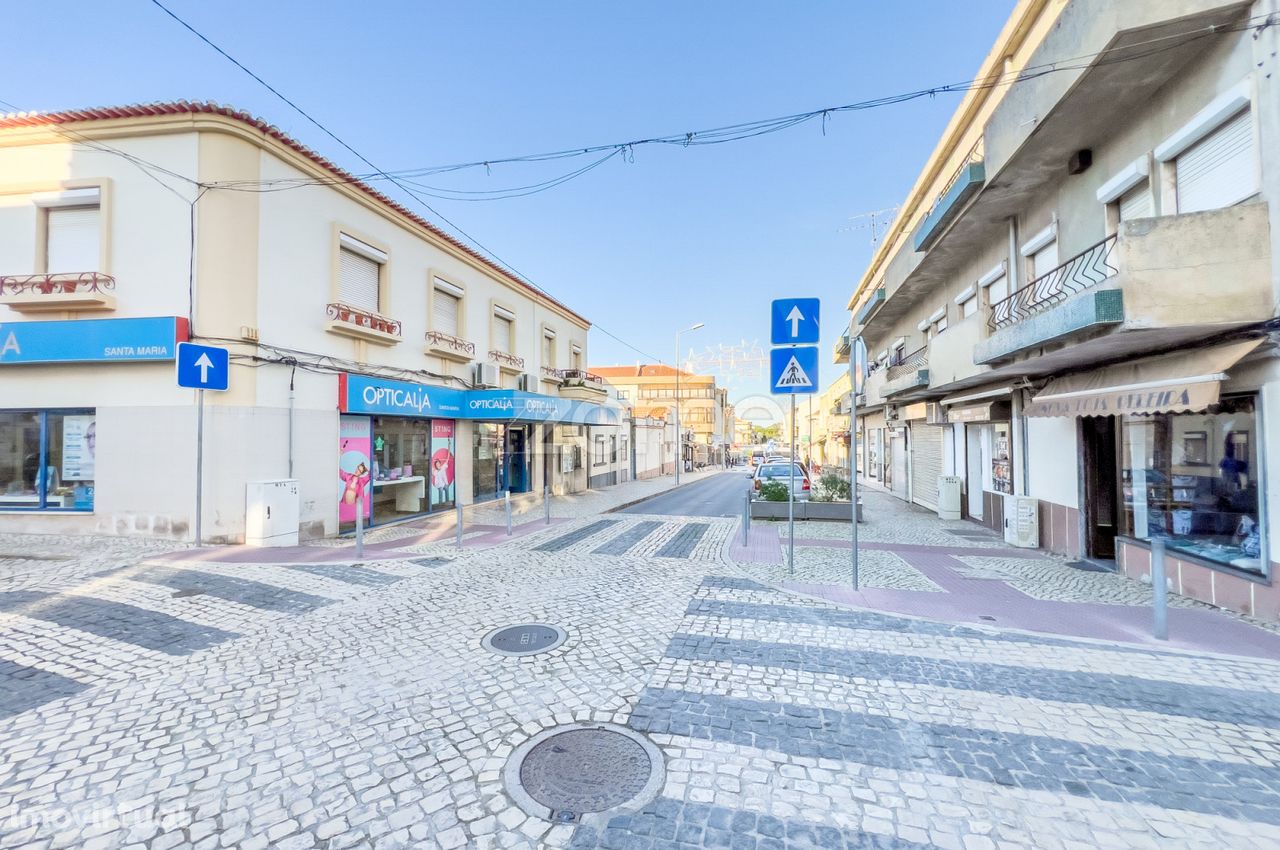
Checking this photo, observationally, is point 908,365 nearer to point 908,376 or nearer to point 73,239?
point 908,376

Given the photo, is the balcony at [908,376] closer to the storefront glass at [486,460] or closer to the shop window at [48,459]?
the storefront glass at [486,460]

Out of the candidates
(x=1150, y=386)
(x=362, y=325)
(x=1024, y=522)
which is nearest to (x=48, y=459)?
(x=362, y=325)

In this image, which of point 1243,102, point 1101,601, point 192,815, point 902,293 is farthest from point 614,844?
point 902,293

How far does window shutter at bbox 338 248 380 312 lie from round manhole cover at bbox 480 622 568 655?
28.7 feet

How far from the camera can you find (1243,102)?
5.53 meters

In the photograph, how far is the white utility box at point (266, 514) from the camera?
891 centimetres

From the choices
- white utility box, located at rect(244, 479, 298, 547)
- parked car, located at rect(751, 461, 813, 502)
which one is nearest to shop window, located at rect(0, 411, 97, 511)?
white utility box, located at rect(244, 479, 298, 547)

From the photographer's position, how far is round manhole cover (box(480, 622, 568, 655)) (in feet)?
15.4

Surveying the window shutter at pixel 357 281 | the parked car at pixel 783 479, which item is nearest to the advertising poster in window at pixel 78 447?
the window shutter at pixel 357 281

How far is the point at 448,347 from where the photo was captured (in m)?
13.8

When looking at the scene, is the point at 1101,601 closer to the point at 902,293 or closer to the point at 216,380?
the point at 902,293

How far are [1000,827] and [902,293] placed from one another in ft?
54.0

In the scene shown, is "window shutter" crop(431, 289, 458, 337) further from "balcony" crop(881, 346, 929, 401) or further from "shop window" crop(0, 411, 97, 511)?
"balcony" crop(881, 346, 929, 401)

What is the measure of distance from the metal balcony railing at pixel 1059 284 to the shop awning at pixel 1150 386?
1284 mm
